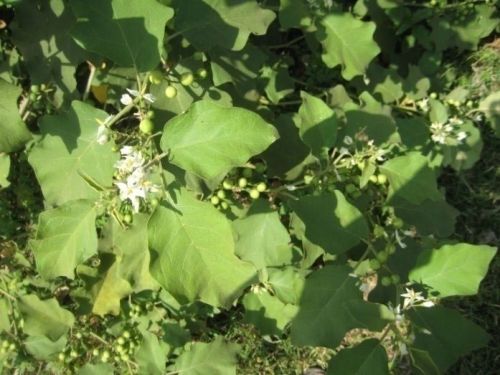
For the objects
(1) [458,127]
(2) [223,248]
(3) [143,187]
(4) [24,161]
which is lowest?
(4) [24,161]

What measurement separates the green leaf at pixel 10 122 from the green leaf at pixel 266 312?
1.72 metres

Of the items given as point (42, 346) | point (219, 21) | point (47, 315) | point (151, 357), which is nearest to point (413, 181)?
point (219, 21)

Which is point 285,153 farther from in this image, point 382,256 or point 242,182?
point 382,256

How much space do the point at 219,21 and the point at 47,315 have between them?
203cm

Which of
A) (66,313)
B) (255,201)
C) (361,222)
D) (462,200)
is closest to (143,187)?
(255,201)

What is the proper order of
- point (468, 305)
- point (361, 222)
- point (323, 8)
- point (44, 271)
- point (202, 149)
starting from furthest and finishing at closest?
point (468, 305)
point (323, 8)
point (361, 222)
point (44, 271)
point (202, 149)

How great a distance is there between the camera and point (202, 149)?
6.08 ft

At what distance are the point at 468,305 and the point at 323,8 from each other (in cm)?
277

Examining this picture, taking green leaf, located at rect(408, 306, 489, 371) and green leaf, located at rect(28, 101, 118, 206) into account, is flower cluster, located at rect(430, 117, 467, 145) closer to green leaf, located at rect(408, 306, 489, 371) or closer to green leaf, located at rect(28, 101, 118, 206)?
green leaf, located at rect(408, 306, 489, 371)

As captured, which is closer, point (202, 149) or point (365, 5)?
point (202, 149)

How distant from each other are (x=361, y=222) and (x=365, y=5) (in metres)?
1.96

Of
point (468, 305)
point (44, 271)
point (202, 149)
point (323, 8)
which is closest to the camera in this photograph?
point (202, 149)

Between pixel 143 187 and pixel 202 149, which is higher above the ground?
pixel 202 149

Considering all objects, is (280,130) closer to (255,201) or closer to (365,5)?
(255,201)
